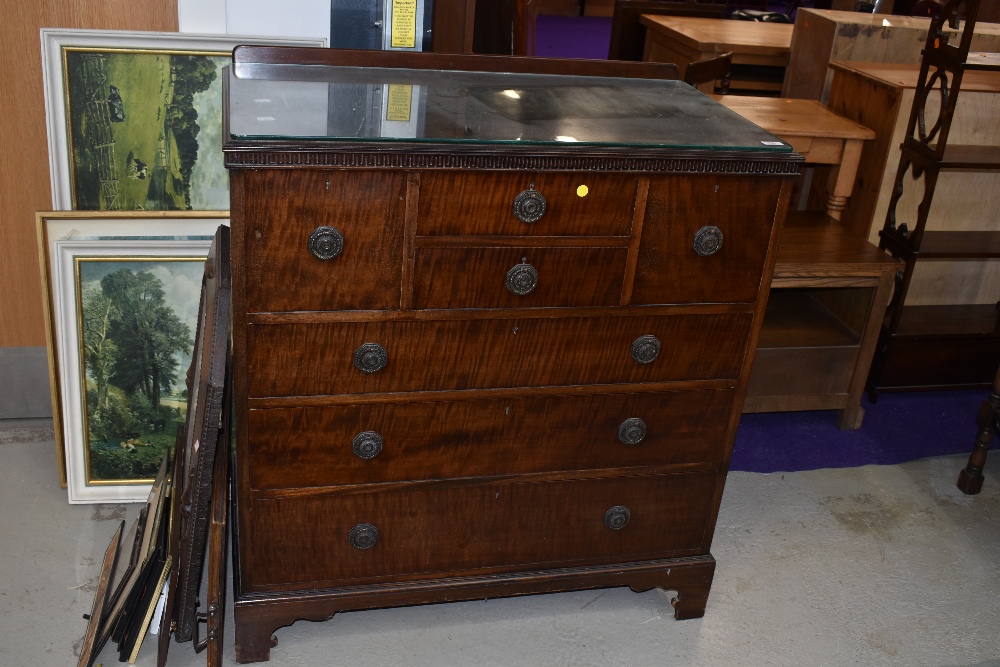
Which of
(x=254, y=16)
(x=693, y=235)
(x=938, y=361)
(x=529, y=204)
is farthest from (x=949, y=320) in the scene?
(x=254, y=16)

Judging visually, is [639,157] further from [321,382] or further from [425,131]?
[321,382]

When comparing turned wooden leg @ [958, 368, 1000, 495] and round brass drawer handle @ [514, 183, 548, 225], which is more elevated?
round brass drawer handle @ [514, 183, 548, 225]

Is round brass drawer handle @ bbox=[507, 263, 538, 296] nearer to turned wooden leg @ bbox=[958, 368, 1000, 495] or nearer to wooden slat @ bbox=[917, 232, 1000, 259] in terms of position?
turned wooden leg @ bbox=[958, 368, 1000, 495]

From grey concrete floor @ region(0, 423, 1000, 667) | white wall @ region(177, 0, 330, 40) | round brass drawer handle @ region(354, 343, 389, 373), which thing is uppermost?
white wall @ region(177, 0, 330, 40)

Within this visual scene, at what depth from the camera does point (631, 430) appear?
2469 millimetres

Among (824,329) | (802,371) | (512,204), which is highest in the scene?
(512,204)

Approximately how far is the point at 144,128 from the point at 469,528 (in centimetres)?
151

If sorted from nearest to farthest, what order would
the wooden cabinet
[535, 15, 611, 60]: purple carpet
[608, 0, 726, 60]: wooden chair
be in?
the wooden cabinet, [608, 0, 726, 60]: wooden chair, [535, 15, 611, 60]: purple carpet

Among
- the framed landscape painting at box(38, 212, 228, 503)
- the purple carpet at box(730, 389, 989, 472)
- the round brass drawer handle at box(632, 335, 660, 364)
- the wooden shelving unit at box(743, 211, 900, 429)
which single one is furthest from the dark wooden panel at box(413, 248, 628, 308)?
the purple carpet at box(730, 389, 989, 472)

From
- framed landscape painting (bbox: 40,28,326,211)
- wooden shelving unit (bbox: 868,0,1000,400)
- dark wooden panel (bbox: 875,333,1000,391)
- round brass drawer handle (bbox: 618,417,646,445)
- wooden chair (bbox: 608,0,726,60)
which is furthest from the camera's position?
wooden chair (bbox: 608,0,726,60)

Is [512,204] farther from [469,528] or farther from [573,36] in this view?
[573,36]

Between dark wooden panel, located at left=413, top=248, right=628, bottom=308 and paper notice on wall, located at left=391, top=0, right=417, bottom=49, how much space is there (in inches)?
40.2

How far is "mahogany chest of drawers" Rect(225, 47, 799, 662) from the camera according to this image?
6.75 feet

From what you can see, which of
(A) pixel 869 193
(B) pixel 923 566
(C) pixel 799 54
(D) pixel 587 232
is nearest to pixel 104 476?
(D) pixel 587 232
